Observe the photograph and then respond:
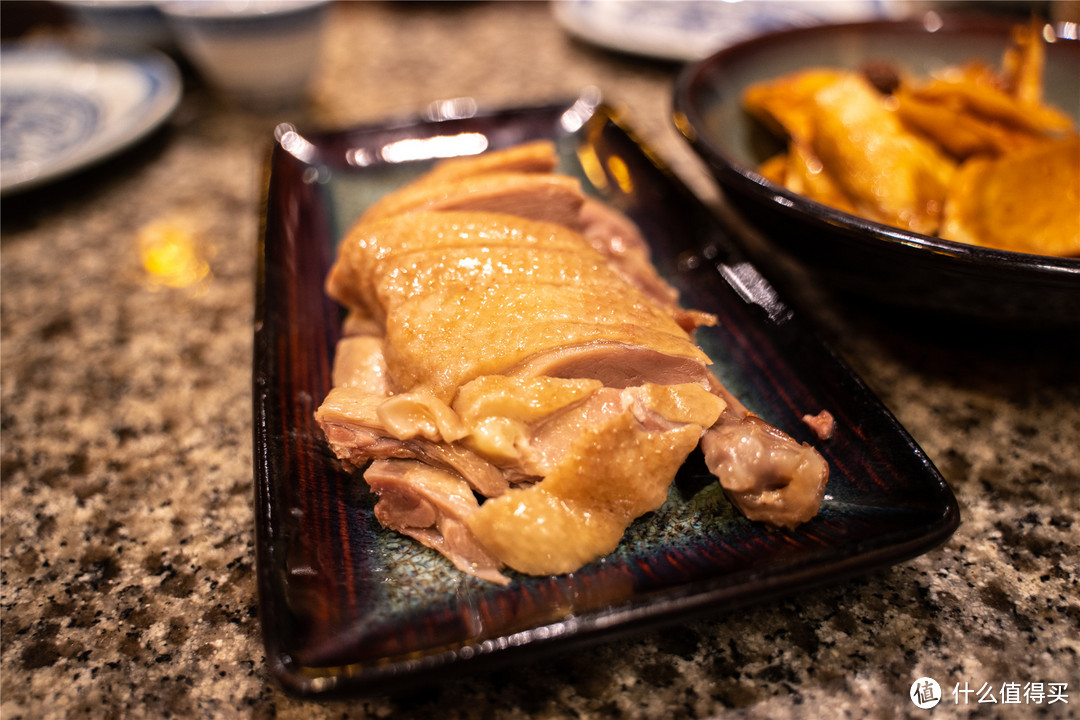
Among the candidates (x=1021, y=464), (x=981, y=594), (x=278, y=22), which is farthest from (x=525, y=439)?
(x=278, y=22)

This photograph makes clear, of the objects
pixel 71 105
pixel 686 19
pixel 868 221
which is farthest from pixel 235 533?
pixel 686 19

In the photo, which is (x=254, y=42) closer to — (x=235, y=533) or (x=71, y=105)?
(x=71, y=105)

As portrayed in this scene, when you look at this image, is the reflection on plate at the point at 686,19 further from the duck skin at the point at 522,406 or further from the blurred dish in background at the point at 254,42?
the duck skin at the point at 522,406

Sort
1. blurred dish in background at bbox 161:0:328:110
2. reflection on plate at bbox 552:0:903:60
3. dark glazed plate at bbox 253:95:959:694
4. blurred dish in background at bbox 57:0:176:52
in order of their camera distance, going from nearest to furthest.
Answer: dark glazed plate at bbox 253:95:959:694
blurred dish in background at bbox 161:0:328:110
blurred dish in background at bbox 57:0:176:52
reflection on plate at bbox 552:0:903:60

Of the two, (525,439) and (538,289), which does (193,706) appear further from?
(538,289)

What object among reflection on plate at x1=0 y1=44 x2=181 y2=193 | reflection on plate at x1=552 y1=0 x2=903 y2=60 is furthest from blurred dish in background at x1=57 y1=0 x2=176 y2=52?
reflection on plate at x1=552 y1=0 x2=903 y2=60

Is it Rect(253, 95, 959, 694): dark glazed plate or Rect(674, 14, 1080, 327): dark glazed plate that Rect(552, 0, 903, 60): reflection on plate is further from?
Rect(253, 95, 959, 694): dark glazed plate
